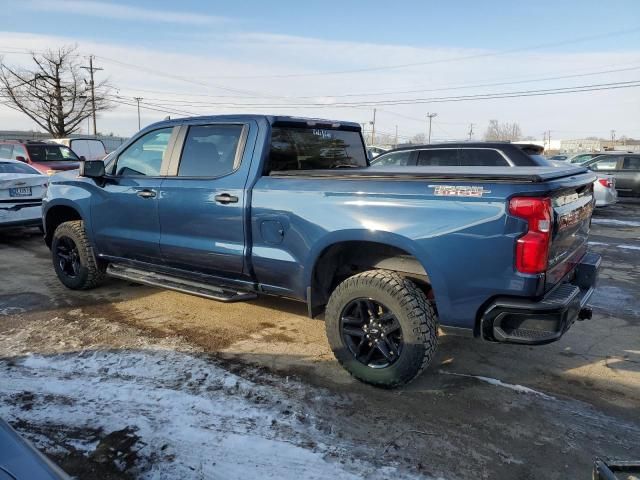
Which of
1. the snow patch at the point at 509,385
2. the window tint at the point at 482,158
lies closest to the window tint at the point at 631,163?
the window tint at the point at 482,158

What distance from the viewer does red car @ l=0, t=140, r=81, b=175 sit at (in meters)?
13.1

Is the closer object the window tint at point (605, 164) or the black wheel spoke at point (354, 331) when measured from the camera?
the black wheel spoke at point (354, 331)

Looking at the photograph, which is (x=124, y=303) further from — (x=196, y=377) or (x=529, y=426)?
(x=529, y=426)

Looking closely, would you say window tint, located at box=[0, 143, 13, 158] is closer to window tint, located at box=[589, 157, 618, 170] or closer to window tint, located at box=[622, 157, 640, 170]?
window tint, located at box=[589, 157, 618, 170]

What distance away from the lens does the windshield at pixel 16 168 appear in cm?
920

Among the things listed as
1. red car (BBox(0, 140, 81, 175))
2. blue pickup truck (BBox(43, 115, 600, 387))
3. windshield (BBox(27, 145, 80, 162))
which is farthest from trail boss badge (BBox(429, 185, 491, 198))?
windshield (BBox(27, 145, 80, 162))

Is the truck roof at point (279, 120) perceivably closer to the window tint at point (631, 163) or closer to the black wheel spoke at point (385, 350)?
the black wheel spoke at point (385, 350)

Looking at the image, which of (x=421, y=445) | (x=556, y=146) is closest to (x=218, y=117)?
(x=421, y=445)

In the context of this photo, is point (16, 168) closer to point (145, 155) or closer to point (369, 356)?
point (145, 155)

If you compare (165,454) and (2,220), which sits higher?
(2,220)

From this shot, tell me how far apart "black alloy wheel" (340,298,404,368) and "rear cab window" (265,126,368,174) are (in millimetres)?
1322

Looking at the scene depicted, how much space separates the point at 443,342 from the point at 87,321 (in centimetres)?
327

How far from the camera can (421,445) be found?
2.82 meters

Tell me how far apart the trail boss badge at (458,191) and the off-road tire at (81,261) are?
3.91 meters
